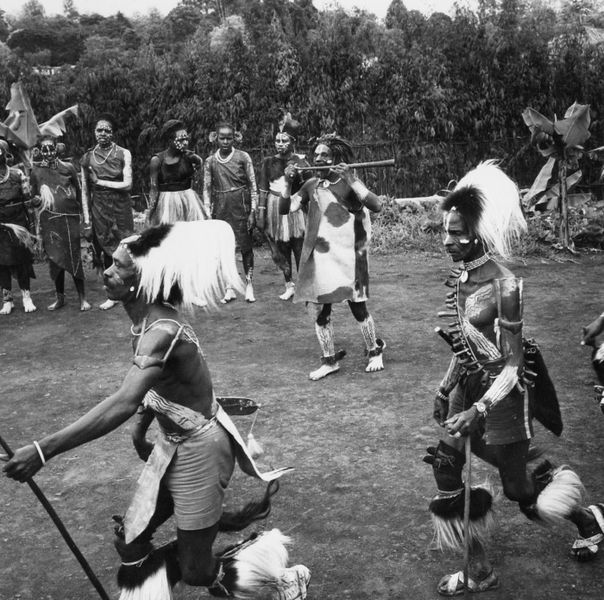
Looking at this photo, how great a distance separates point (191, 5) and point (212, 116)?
95.7ft

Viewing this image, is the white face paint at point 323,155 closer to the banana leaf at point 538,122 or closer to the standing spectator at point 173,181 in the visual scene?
the standing spectator at point 173,181

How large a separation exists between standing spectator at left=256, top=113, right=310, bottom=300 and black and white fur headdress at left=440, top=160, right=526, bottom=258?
476cm

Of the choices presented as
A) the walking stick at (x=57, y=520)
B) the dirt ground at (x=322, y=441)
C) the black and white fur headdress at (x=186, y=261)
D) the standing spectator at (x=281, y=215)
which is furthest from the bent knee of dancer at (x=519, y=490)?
the standing spectator at (x=281, y=215)

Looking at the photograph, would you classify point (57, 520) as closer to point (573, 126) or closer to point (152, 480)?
point (152, 480)

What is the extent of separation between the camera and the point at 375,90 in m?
13.6

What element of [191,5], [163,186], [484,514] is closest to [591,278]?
[163,186]

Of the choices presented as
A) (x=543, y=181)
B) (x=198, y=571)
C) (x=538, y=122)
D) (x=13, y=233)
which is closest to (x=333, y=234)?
(x=198, y=571)

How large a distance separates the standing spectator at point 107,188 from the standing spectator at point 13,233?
741 mm

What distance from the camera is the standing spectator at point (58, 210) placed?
8773mm

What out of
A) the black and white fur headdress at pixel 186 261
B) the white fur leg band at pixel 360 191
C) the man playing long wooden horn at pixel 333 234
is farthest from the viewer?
the man playing long wooden horn at pixel 333 234

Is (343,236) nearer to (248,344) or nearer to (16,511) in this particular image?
(248,344)

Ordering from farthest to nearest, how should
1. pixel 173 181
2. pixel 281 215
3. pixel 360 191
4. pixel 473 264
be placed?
pixel 173 181, pixel 281 215, pixel 360 191, pixel 473 264

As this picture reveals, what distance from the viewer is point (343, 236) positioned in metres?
6.21

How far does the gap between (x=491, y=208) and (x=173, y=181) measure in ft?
19.0
